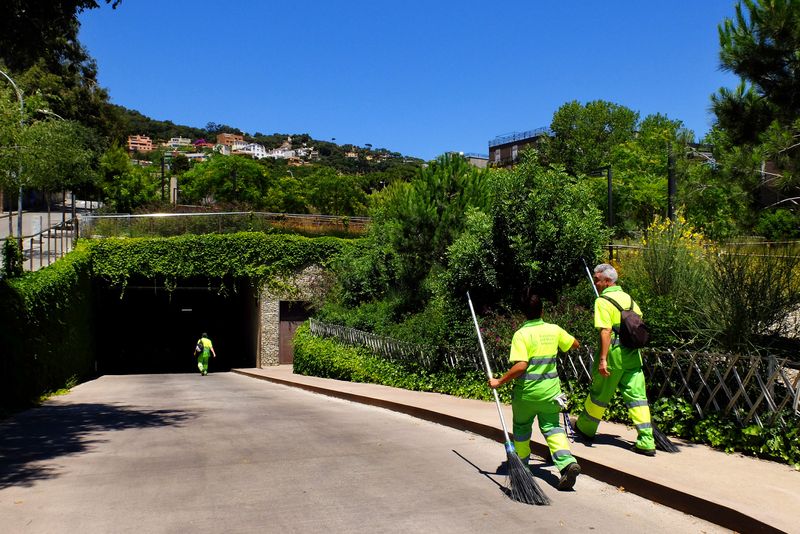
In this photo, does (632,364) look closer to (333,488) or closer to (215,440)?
(333,488)

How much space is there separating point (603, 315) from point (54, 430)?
8177mm

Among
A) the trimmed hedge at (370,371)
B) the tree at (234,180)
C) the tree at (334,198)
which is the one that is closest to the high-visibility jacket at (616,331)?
the trimmed hedge at (370,371)

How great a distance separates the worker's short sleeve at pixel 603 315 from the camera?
7199mm

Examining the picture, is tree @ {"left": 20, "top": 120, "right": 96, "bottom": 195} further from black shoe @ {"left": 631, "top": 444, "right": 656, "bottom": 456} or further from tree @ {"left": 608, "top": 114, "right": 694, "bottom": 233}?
tree @ {"left": 608, "top": 114, "right": 694, "bottom": 233}

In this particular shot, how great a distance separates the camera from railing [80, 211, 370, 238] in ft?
105

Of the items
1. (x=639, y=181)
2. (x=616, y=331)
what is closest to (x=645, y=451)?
(x=616, y=331)

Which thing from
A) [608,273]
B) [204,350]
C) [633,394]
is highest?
[608,273]

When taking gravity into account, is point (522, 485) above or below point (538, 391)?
below

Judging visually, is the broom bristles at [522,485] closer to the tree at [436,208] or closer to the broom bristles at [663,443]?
the broom bristles at [663,443]

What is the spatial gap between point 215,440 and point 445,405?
13.2 feet

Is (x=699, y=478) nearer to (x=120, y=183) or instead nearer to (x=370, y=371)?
(x=370, y=371)

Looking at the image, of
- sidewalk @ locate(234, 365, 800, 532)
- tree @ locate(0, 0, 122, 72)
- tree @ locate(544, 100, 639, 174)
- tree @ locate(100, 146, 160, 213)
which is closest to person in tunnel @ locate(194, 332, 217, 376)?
tree @ locate(0, 0, 122, 72)

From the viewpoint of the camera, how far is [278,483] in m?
6.77

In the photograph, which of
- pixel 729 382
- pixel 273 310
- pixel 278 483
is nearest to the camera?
pixel 278 483
